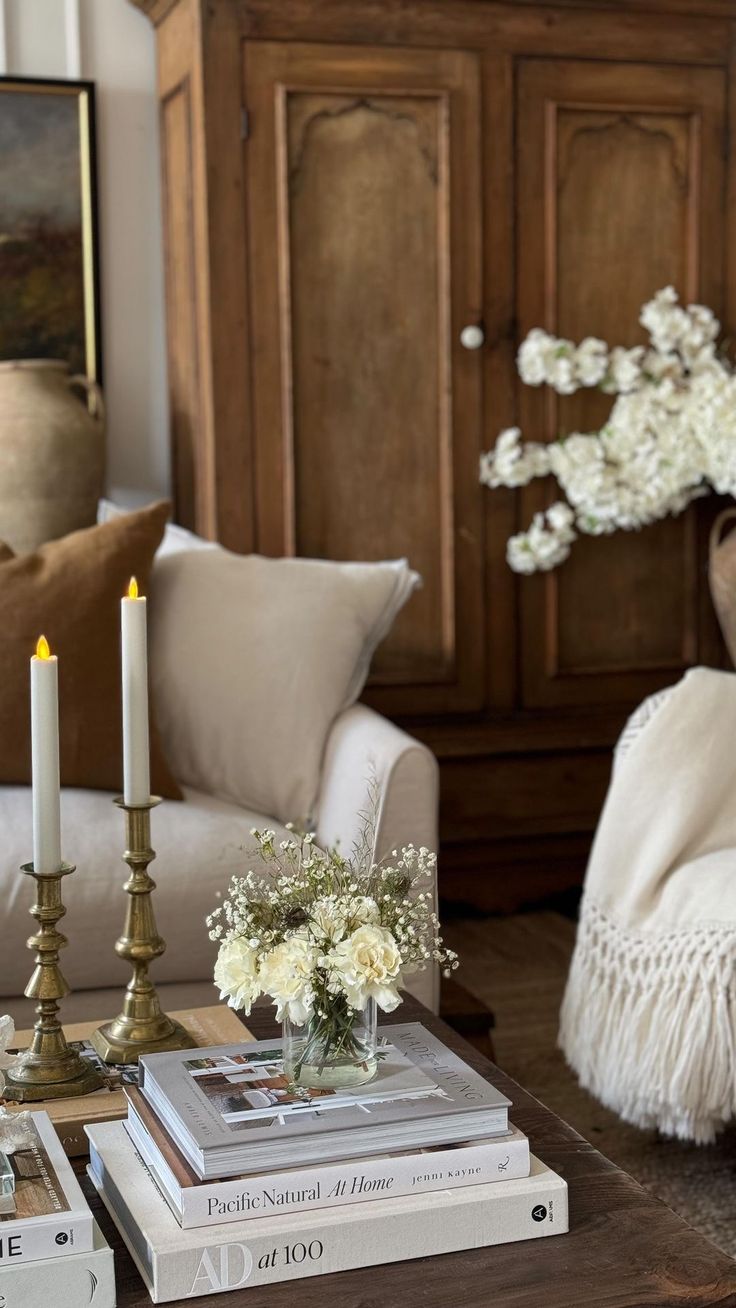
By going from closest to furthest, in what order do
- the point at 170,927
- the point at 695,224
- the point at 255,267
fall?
the point at 170,927 → the point at 255,267 → the point at 695,224

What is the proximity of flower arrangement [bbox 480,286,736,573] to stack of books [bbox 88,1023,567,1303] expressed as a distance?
218 centimetres

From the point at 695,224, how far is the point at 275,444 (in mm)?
1081

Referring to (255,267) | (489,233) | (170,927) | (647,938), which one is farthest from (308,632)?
(489,233)

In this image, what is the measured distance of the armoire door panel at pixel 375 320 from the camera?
3.07 metres

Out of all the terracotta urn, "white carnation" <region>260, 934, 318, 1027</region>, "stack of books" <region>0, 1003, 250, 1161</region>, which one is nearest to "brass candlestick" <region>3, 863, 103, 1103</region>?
"stack of books" <region>0, 1003, 250, 1161</region>

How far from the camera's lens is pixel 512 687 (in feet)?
10.9

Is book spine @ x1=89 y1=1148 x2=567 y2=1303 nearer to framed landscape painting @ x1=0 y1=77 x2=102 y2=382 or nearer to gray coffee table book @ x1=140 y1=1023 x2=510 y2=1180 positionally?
gray coffee table book @ x1=140 y1=1023 x2=510 y2=1180

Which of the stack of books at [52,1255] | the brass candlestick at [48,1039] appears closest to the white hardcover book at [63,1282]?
the stack of books at [52,1255]

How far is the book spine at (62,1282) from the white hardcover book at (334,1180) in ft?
0.21

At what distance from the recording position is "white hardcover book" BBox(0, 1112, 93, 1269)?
98cm

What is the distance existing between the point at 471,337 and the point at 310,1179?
238cm

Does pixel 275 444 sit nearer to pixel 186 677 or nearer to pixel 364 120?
pixel 364 120

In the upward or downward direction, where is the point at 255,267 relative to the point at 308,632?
upward

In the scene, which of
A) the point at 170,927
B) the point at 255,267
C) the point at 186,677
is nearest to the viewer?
the point at 170,927
